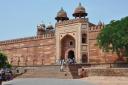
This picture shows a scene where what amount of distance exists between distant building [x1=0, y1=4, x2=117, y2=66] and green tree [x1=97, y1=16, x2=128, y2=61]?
3015 millimetres

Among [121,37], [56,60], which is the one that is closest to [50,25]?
[56,60]

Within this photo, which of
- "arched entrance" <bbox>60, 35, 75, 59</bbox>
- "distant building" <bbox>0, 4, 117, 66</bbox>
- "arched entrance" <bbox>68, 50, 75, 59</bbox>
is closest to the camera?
"distant building" <bbox>0, 4, 117, 66</bbox>

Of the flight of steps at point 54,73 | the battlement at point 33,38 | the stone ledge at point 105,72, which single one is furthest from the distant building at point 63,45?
the stone ledge at point 105,72

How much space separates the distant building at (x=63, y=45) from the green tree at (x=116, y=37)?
3015 millimetres

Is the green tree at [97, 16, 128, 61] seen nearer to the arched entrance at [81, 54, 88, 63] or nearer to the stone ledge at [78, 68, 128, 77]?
the stone ledge at [78, 68, 128, 77]

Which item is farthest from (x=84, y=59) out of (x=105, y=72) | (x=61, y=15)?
(x=105, y=72)

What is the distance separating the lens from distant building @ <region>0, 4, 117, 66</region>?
3541cm

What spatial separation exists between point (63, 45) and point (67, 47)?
0.53 meters

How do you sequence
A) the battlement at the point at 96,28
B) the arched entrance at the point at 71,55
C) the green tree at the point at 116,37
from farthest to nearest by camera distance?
the arched entrance at the point at 71,55
the battlement at the point at 96,28
the green tree at the point at 116,37

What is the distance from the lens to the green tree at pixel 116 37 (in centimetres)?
2958

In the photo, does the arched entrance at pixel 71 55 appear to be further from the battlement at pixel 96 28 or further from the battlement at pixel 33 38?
the battlement at pixel 96 28

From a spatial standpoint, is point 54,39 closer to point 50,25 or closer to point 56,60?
point 56,60

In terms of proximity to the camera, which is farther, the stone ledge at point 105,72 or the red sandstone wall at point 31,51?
the red sandstone wall at point 31,51

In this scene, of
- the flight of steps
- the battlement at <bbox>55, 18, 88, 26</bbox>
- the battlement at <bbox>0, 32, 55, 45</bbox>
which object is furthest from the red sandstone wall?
the flight of steps
